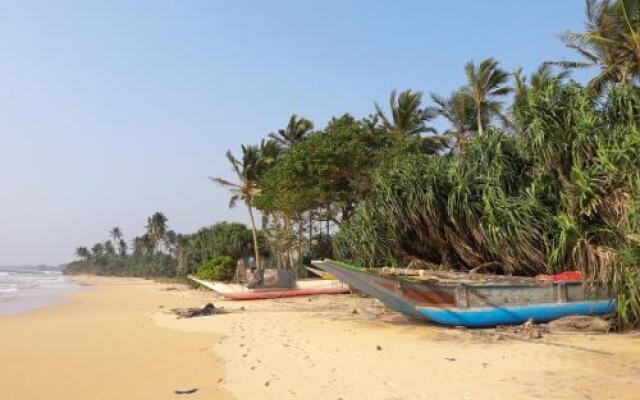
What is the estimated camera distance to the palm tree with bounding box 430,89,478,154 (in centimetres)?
2936

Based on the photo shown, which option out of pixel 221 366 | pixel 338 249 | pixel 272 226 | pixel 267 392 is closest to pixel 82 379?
pixel 221 366

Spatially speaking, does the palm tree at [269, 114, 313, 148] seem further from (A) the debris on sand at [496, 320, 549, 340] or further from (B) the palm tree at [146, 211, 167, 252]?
(B) the palm tree at [146, 211, 167, 252]

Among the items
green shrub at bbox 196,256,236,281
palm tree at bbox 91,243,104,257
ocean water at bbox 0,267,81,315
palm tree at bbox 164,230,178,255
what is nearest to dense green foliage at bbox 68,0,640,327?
green shrub at bbox 196,256,236,281

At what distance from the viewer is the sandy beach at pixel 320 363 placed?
5.88 m

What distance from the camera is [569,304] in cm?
984

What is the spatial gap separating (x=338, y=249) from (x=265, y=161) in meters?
19.4

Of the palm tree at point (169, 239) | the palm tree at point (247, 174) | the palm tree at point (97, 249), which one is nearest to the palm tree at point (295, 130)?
the palm tree at point (247, 174)

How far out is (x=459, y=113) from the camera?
97.8 ft

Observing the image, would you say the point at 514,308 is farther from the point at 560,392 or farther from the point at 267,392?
the point at 267,392

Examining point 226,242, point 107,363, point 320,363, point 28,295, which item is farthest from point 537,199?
point 28,295

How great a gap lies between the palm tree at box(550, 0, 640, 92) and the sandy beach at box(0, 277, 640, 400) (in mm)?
12649

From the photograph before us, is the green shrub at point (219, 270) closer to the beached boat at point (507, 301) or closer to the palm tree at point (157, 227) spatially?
the beached boat at point (507, 301)

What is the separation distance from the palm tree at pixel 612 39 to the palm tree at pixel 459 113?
339 inches

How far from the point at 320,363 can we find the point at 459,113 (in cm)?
2492
